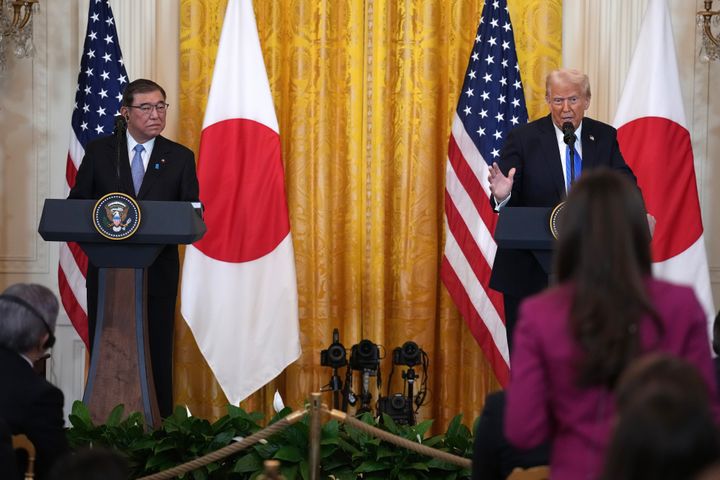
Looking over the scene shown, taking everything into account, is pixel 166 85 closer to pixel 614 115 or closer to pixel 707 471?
pixel 614 115

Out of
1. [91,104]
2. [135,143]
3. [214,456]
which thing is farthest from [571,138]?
[91,104]

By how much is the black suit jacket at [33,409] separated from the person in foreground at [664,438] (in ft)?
5.75

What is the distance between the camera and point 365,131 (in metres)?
6.91

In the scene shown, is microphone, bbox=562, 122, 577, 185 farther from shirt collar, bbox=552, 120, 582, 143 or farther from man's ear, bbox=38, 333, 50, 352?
man's ear, bbox=38, 333, 50, 352

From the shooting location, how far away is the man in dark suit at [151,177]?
5.36m

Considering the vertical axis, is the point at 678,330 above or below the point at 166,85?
below

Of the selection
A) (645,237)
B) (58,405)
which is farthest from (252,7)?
(645,237)

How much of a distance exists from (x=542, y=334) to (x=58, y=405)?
1.51 meters

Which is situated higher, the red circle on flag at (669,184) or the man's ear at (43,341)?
the red circle on flag at (669,184)

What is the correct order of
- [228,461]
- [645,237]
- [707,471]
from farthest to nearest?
[228,461]
[645,237]
[707,471]

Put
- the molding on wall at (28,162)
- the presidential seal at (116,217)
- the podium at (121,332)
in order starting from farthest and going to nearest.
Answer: the molding on wall at (28,162), the podium at (121,332), the presidential seal at (116,217)

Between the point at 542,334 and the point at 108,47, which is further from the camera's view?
the point at 108,47

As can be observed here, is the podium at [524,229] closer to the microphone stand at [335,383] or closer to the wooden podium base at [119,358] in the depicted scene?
the wooden podium base at [119,358]

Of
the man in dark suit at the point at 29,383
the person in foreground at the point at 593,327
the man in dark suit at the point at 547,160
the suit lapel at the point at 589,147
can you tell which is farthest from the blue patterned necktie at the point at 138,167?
the person in foreground at the point at 593,327
